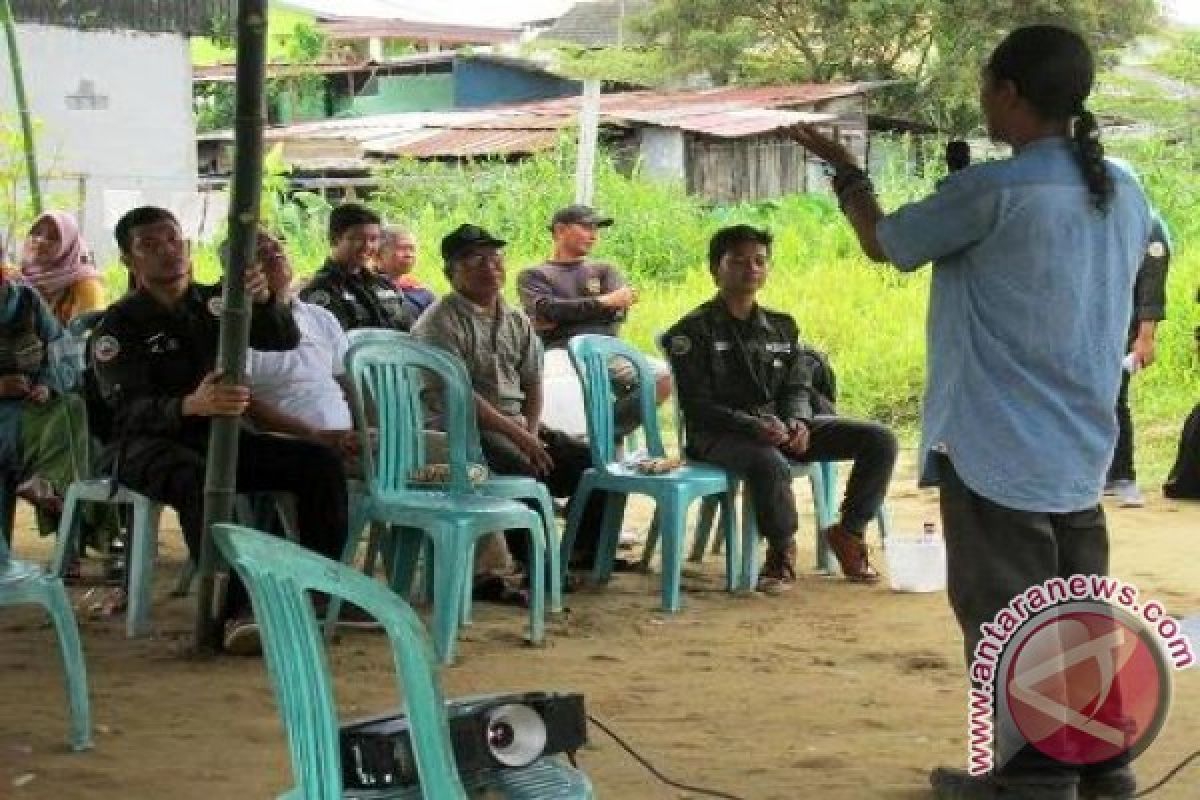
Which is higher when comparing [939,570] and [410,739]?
[410,739]

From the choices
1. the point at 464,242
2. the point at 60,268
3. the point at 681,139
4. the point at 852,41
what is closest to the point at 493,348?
the point at 464,242

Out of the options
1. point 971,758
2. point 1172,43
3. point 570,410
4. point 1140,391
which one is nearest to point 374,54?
point 1172,43

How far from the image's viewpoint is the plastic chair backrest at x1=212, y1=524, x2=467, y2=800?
8.67ft

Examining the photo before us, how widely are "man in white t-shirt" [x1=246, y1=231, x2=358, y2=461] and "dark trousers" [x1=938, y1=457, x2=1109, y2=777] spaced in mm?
2966

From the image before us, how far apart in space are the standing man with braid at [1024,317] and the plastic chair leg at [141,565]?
2967mm

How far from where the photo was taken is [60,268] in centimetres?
764

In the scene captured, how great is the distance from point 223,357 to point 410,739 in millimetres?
2885

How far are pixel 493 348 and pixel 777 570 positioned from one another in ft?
4.54

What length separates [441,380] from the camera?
6355 mm

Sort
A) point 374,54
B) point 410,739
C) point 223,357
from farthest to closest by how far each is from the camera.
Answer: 1. point 374,54
2. point 223,357
3. point 410,739

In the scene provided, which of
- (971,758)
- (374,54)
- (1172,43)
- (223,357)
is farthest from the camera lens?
(374,54)

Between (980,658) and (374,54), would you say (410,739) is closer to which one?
(980,658)

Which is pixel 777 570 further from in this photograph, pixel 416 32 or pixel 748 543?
pixel 416 32

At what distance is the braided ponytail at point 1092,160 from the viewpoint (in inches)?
149
